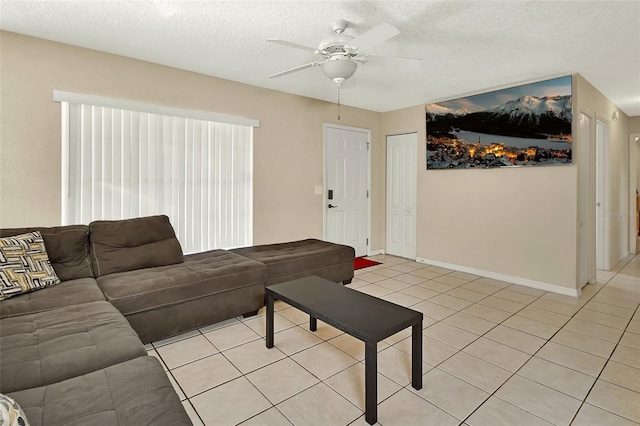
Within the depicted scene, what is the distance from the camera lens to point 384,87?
4.37m

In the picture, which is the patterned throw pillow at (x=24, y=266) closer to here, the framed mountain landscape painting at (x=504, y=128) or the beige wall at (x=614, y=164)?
the framed mountain landscape painting at (x=504, y=128)

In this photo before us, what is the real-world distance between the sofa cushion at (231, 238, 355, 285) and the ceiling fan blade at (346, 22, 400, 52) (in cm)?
219

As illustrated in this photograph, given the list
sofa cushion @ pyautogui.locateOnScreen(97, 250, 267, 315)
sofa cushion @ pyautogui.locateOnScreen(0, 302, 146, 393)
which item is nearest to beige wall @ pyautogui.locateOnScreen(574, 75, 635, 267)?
sofa cushion @ pyautogui.locateOnScreen(97, 250, 267, 315)

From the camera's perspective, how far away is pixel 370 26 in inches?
104

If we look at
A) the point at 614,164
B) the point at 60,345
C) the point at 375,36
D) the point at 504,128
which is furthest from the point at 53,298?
the point at 614,164

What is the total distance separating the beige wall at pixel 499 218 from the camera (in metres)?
3.92

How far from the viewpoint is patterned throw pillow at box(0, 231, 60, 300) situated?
7.41 feet

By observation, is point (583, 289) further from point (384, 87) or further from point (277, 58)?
point (277, 58)

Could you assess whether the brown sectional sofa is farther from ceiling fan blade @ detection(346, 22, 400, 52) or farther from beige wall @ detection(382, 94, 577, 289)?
ceiling fan blade @ detection(346, 22, 400, 52)

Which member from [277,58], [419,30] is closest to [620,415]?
[419,30]

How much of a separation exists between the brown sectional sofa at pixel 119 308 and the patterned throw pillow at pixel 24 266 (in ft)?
0.22

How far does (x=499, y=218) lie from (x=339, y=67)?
3173 mm

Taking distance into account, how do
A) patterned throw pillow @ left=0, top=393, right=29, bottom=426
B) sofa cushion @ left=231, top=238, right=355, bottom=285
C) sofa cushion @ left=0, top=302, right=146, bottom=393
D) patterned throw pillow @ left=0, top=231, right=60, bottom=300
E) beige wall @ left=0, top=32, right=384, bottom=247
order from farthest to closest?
1. sofa cushion @ left=231, top=238, right=355, bottom=285
2. beige wall @ left=0, top=32, right=384, bottom=247
3. patterned throw pillow @ left=0, top=231, right=60, bottom=300
4. sofa cushion @ left=0, top=302, right=146, bottom=393
5. patterned throw pillow @ left=0, top=393, right=29, bottom=426

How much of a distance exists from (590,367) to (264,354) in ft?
7.75
